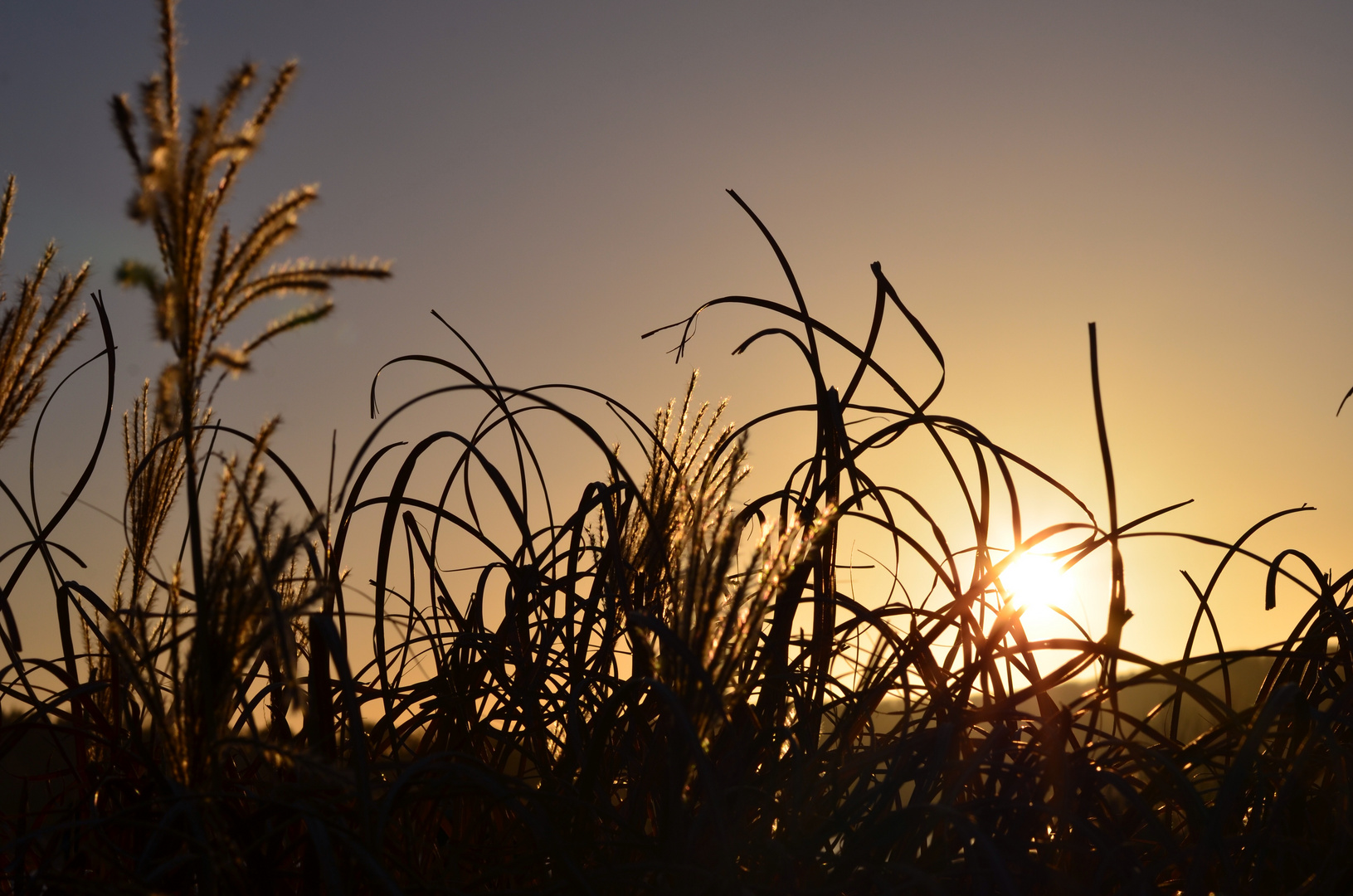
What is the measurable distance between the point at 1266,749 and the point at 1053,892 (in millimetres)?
555

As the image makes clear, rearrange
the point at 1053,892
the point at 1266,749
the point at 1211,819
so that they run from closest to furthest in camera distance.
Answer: the point at 1211,819
the point at 1053,892
the point at 1266,749

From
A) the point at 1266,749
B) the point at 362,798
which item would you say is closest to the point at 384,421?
the point at 362,798

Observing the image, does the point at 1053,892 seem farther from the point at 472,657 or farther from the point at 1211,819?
the point at 472,657

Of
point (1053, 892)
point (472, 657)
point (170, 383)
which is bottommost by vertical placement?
point (1053, 892)

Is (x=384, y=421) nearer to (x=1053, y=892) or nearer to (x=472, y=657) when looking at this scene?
(x=472, y=657)

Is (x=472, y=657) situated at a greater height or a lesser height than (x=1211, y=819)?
greater

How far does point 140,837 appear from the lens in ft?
3.50

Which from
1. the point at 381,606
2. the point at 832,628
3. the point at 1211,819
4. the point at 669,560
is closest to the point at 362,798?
the point at 381,606

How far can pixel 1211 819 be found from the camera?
0.81 metres

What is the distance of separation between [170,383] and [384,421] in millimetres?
213

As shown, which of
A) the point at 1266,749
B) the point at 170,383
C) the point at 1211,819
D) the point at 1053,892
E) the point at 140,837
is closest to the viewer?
the point at 170,383

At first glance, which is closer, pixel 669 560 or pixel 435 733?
pixel 669 560

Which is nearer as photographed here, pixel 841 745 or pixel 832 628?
pixel 841 745

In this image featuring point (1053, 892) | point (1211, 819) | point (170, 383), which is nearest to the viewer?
point (170, 383)
